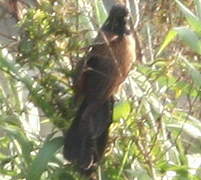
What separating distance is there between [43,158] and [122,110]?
214 mm

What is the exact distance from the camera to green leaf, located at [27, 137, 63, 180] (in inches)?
71.7

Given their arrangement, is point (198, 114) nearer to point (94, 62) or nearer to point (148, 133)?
point (148, 133)

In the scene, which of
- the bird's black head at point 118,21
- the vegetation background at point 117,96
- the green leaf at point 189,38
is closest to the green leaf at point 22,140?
the vegetation background at point 117,96

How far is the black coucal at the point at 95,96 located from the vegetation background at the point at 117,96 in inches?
1.2

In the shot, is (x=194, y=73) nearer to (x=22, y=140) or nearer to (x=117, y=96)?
(x=117, y=96)

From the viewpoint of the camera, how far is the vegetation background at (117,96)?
5.71ft

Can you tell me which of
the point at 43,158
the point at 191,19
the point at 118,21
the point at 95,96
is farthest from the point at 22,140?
the point at 191,19

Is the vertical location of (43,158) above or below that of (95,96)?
below

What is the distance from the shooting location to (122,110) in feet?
5.98

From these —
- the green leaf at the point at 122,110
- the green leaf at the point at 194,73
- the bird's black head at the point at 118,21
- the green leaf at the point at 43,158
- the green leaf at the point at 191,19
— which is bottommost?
the green leaf at the point at 43,158

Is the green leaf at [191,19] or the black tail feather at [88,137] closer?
the black tail feather at [88,137]

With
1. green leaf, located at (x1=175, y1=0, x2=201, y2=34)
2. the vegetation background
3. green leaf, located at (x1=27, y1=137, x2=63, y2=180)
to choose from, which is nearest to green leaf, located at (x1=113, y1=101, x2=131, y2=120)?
the vegetation background

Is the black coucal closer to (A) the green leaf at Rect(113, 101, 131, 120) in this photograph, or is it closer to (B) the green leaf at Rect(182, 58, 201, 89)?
(A) the green leaf at Rect(113, 101, 131, 120)

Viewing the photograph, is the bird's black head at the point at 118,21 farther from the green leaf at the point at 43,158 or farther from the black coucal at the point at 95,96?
the green leaf at the point at 43,158
